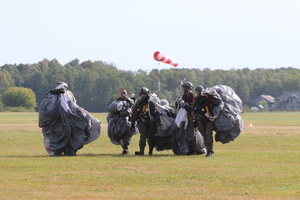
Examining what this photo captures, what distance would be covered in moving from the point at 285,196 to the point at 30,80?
6232 inches

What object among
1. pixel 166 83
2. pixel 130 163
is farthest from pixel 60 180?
pixel 166 83

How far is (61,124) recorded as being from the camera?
18.3 metres

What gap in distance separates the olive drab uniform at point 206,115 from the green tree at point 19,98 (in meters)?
122

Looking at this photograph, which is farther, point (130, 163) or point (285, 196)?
point (130, 163)

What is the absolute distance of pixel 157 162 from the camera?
16438mm

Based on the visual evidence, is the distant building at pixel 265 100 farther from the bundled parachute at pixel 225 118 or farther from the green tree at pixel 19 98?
the bundled parachute at pixel 225 118

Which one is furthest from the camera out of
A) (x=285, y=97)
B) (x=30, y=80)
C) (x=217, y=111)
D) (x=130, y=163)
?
(x=285, y=97)

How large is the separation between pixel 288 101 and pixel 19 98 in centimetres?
8805

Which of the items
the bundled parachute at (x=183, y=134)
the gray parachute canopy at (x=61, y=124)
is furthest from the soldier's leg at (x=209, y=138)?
the gray parachute canopy at (x=61, y=124)

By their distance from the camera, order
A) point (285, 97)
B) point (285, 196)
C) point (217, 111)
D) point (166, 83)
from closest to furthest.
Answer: point (285, 196)
point (217, 111)
point (166, 83)
point (285, 97)

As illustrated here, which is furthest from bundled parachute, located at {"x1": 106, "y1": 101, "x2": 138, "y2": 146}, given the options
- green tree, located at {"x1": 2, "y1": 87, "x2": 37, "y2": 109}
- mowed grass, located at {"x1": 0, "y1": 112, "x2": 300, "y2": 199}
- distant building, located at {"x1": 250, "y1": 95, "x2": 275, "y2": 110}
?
distant building, located at {"x1": 250, "y1": 95, "x2": 275, "y2": 110}

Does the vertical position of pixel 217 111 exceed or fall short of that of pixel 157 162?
it exceeds it

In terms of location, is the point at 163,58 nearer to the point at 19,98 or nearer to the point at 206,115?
the point at 206,115

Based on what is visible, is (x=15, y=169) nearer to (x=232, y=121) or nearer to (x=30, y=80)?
(x=232, y=121)
